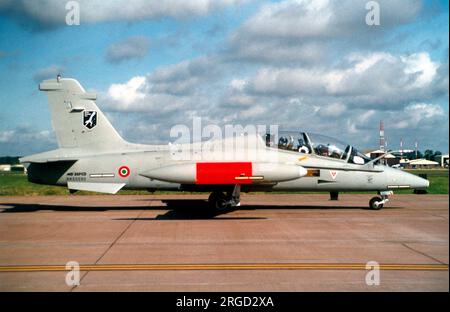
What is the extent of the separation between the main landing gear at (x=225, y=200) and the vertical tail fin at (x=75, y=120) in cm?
405

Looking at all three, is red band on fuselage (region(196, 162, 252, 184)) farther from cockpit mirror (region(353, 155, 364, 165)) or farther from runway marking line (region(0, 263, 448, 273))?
runway marking line (region(0, 263, 448, 273))

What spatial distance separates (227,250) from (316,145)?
798cm

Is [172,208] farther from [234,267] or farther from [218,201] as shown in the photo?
[234,267]

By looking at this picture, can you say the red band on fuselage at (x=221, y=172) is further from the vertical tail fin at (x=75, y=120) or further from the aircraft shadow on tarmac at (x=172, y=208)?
the vertical tail fin at (x=75, y=120)

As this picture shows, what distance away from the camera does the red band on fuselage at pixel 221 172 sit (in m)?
13.9

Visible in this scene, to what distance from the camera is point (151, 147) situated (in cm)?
1667

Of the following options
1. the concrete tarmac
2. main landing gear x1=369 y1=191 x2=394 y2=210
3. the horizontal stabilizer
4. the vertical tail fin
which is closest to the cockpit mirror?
main landing gear x1=369 y1=191 x2=394 y2=210

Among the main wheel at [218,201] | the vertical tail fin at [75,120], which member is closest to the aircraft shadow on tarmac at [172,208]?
the main wheel at [218,201]

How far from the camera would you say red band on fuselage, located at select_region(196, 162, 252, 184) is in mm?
13859

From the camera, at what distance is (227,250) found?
9.18 meters

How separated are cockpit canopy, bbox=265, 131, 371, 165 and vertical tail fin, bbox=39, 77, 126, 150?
5.81 meters
